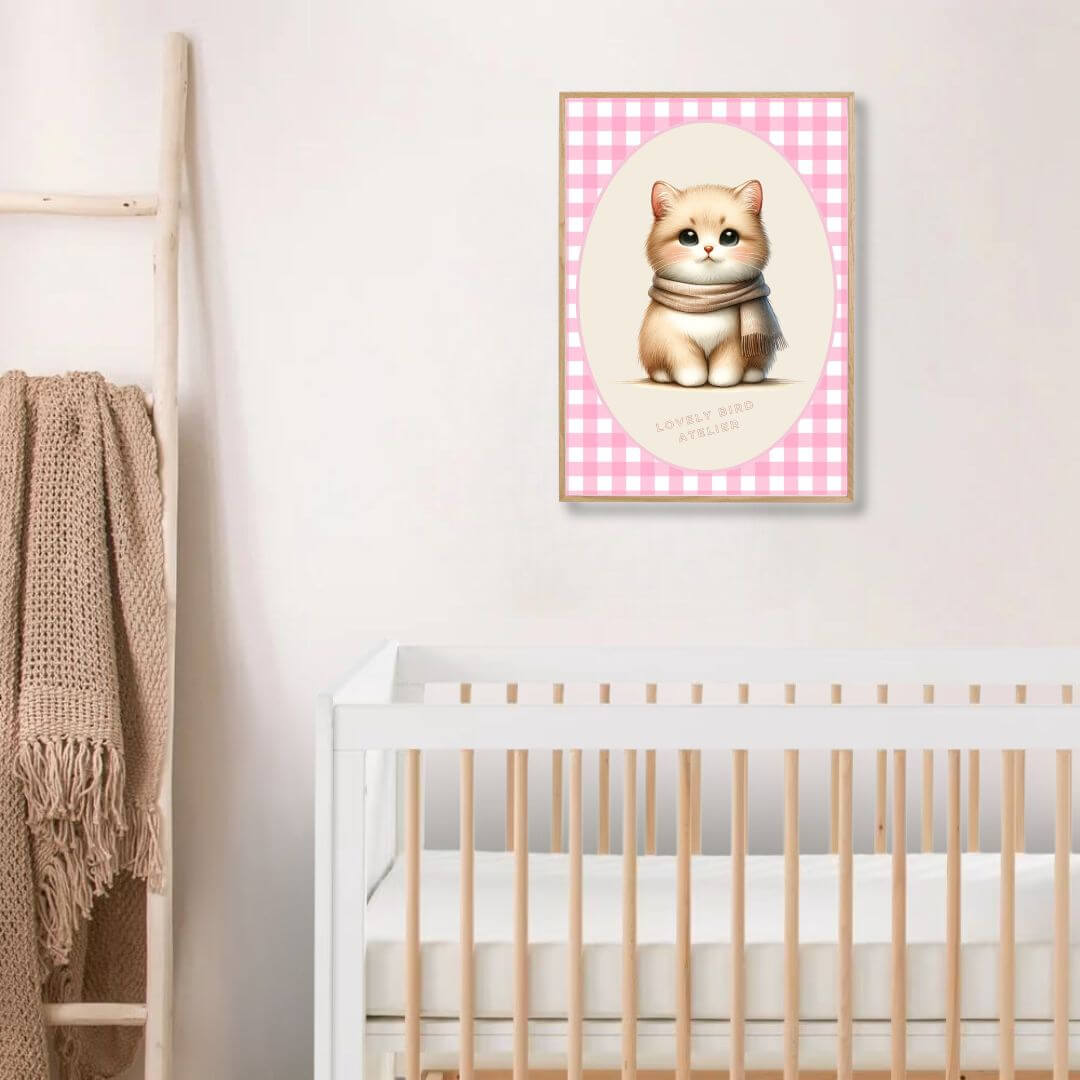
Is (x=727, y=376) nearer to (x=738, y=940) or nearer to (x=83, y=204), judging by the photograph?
(x=738, y=940)

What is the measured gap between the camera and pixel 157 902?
1595 millimetres

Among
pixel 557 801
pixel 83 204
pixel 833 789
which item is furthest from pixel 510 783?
pixel 83 204

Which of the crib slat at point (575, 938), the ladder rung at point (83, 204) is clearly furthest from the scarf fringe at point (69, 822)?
the ladder rung at point (83, 204)

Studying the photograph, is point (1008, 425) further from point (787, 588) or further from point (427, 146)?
point (427, 146)

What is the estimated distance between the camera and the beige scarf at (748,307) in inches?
68.4

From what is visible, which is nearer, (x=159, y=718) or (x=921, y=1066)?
(x=921, y=1066)

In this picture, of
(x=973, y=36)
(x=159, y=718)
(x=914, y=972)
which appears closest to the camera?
(x=914, y=972)

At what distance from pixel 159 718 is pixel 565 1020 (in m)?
0.71

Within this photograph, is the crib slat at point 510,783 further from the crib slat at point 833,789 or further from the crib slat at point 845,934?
the crib slat at point 845,934

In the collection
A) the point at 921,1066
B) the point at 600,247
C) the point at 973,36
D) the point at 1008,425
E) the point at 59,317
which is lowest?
the point at 921,1066

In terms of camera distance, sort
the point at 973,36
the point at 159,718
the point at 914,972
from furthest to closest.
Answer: the point at 973,36
the point at 159,718
the point at 914,972

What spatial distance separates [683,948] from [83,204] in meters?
1.33

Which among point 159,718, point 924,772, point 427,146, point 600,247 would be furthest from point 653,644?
point 427,146

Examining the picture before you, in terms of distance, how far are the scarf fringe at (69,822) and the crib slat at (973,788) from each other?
3.71ft
